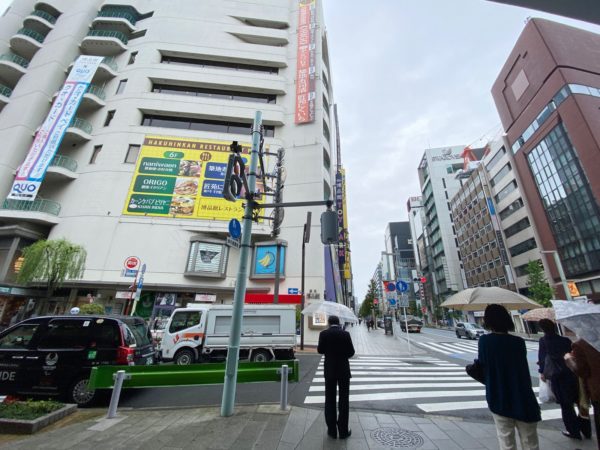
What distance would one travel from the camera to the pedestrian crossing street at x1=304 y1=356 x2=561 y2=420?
234 inches

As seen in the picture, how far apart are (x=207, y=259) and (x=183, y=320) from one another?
401 inches

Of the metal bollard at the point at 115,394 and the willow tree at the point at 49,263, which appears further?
the willow tree at the point at 49,263

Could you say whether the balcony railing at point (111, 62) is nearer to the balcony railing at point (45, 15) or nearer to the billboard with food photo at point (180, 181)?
the balcony railing at point (45, 15)

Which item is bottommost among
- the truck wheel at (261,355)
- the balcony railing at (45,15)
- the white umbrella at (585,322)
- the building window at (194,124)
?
the truck wheel at (261,355)

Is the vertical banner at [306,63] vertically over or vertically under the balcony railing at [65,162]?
over

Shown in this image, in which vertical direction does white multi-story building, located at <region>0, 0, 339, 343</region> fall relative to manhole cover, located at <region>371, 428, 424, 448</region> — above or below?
above

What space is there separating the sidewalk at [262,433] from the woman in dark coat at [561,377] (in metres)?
0.25

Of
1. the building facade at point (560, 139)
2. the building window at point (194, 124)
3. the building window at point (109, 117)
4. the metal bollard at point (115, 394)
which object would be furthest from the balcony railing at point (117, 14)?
the building facade at point (560, 139)

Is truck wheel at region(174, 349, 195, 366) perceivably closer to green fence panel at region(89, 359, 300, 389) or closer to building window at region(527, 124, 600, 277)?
green fence panel at region(89, 359, 300, 389)

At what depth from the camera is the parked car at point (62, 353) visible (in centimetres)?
564

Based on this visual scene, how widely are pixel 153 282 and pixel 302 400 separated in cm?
1832

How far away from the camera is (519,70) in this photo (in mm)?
38594

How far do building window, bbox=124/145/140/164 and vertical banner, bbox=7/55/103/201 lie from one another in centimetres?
498

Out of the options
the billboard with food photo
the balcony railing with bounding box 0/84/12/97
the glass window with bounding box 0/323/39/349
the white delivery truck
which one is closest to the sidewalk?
the glass window with bounding box 0/323/39/349
